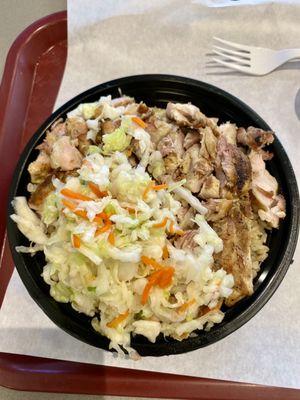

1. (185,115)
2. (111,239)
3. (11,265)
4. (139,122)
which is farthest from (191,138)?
(11,265)

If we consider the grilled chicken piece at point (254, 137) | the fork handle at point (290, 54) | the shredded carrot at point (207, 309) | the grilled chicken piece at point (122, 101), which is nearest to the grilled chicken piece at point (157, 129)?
the grilled chicken piece at point (122, 101)

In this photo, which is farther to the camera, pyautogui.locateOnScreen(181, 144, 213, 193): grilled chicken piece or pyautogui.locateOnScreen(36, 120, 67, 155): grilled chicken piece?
pyautogui.locateOnScreen(36, 120, 67, 155): grilled chicken piece

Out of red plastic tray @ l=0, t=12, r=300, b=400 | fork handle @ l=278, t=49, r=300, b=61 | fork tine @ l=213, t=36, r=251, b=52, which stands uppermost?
fork tine @ l=213, t=36, r=251, b=52

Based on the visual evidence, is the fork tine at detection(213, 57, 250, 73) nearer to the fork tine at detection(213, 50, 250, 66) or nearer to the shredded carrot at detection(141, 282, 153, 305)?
the fork tine at detection(213, 50, 250, 66)

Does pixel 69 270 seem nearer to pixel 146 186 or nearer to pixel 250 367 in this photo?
pixel 146 186

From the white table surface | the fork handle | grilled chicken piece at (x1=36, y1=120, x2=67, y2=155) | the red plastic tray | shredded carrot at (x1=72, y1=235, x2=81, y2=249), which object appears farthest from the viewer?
the white table surface

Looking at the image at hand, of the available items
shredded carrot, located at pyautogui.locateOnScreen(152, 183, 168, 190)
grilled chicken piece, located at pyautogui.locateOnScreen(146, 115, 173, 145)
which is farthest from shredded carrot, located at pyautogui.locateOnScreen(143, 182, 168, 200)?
grilled chicken piece, located at pyautogui.locateOnScreen(146, 115, 173, 145)

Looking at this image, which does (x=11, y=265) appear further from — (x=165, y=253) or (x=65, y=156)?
(x=165, y=253)
